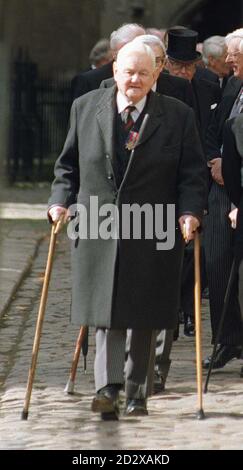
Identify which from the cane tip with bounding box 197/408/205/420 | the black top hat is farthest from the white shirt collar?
the black top hat

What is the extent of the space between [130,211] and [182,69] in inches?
98.4

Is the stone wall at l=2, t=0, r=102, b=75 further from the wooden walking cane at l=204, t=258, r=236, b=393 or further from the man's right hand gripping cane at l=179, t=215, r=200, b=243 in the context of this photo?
the man's right hand gripping cane at l=179, t=215, r=200, b=243

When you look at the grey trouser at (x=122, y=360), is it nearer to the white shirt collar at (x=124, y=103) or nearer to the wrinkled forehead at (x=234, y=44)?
the white shirt collar at (x=124, y=103)

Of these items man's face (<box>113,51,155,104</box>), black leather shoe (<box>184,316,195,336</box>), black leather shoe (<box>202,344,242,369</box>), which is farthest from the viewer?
black leather shoe (<box>184,316,195,336</box>)

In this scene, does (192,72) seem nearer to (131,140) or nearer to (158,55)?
(158,55)

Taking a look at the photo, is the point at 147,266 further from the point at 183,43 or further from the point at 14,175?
the point at 14,175

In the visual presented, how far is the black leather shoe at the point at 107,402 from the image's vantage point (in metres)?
9.12

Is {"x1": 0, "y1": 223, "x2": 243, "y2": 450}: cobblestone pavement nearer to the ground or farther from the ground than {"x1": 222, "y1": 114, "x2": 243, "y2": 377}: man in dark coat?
nearer to the ground

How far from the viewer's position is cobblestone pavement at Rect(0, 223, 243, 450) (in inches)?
336

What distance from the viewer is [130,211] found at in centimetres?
912

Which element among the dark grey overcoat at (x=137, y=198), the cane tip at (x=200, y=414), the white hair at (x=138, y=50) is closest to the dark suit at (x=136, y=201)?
the dark grey overcoat at (x=137, y=198)

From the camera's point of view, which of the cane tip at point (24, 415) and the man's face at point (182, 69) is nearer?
the cane tip at point (24, 415)

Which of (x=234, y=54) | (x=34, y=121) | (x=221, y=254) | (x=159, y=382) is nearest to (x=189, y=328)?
(x=221, y=254)
